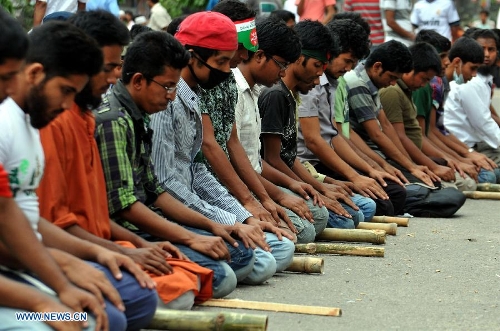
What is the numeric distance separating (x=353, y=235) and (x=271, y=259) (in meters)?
1.75

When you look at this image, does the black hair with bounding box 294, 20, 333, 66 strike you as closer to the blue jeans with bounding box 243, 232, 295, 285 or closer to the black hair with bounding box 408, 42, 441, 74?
the blue jeans with bounding box 243, 232, 295, 285

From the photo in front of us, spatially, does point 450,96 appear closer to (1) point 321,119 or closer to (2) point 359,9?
(2) point 359,9

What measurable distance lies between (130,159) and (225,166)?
1387 mm

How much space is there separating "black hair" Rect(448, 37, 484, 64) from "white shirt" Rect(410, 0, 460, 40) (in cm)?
255

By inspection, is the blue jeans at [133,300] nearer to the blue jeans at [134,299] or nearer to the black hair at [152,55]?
the blue jeans at [134,299]

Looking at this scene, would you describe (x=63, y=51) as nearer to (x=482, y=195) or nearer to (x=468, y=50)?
(x=482, y=195)

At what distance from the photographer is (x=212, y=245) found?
18.2ft

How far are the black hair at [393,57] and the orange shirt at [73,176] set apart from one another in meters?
5.28

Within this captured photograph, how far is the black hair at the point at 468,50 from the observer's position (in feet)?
39.9

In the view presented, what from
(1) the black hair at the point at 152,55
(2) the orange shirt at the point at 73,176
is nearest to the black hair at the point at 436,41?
(1) the black hair at the point at 152,55

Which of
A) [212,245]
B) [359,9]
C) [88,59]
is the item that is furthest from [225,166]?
[359,9]

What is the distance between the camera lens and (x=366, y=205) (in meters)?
8.65

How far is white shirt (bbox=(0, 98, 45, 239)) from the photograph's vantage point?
410 cm

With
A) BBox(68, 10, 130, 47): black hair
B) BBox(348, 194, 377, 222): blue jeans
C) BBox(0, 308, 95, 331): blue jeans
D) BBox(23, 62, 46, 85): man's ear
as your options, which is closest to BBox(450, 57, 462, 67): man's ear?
BBox(348, 194, 377, 222): blue jeans
